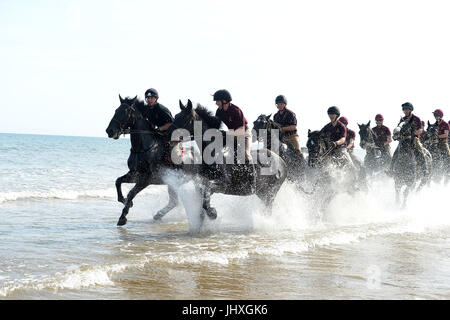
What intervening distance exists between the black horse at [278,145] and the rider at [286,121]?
0.48 ft

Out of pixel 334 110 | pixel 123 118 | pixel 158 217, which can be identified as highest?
pixel 334 110

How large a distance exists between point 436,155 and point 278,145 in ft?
27.9

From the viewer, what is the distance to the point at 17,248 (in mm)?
8148

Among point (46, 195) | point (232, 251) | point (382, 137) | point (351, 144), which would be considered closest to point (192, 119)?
point (232, 251)

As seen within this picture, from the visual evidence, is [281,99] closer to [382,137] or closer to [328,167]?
[328,167]

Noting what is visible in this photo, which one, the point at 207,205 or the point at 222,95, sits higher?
the point at 222,95

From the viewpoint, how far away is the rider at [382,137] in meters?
17.2

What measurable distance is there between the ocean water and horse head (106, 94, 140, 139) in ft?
6.25

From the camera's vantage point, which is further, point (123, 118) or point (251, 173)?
point (251, 173)

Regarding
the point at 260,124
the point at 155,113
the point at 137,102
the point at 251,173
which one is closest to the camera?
the point at 251,173

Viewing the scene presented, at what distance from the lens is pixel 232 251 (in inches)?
327

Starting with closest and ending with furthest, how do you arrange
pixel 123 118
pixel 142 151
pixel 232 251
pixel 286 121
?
pixel 232 251, pixel 123 118, pixel 142 151, pixel 286 121

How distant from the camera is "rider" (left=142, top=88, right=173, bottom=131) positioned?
35.7 feet
